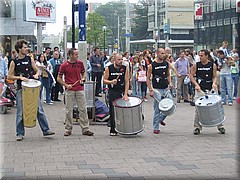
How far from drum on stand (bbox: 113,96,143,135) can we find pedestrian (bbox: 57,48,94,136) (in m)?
0.66

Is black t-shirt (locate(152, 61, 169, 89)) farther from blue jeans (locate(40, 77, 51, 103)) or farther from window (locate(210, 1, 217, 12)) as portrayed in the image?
blue jeans (locate(40, 77, 51, 103))

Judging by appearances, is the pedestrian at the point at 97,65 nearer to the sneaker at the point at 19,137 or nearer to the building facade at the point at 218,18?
the building facade at the point at 218,18

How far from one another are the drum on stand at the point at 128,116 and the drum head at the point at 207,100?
127cm

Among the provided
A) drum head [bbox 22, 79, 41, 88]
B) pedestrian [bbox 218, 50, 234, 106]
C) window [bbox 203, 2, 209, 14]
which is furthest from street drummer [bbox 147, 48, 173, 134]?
pedestrian [bbox 218, 50, 234, 106]

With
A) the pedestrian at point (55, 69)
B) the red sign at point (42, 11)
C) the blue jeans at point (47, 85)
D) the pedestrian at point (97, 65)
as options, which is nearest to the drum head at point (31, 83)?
the blue jeans at point (47, 85)

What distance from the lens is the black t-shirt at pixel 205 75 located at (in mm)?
9859

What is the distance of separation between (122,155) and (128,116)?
1.70 meters

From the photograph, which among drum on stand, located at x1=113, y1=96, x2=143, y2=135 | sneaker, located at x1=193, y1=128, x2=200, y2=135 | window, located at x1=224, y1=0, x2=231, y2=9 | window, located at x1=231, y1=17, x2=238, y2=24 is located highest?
window, located at x1=224, y1=0, x2=231, y2=9

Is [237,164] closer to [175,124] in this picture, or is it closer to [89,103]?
[175,124]

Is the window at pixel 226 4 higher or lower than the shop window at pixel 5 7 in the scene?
lower

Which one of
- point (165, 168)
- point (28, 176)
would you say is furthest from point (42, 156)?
point (165, 168)

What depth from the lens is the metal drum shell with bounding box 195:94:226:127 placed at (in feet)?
30.9

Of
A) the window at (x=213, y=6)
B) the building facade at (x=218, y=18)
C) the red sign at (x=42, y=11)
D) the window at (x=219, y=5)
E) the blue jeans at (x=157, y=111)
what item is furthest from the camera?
the red sign at (x=42, y=11)

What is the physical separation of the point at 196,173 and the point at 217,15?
324 centimetres
